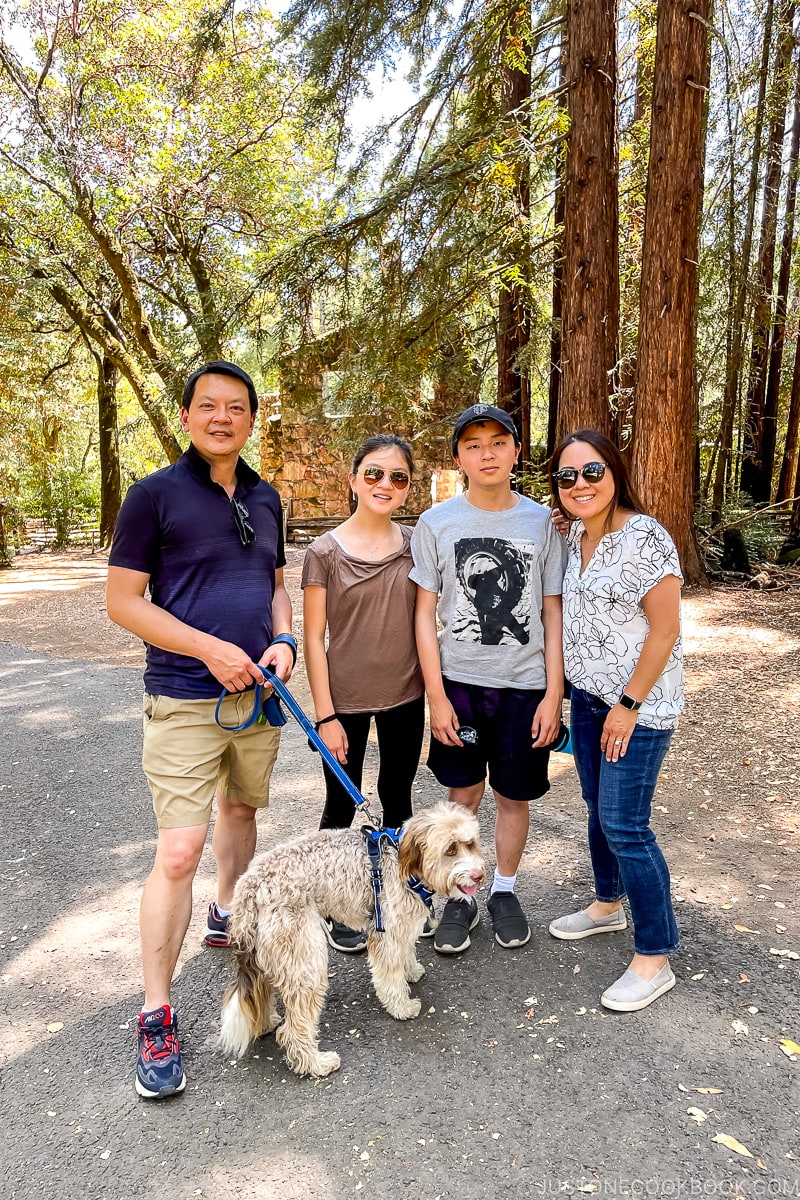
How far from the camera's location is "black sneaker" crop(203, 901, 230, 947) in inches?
129

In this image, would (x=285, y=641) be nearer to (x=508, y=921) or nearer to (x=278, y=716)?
(x=278, y=716)

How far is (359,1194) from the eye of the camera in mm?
2086

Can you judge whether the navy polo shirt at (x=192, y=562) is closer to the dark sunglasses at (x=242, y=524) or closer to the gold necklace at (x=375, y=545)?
the dark sunglasses at (x=242, y=524)

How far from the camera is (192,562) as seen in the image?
265 cm

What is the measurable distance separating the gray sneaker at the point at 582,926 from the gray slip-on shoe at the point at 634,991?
0.36 metres

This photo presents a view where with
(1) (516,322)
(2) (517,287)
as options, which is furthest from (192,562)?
(1) (516,322)

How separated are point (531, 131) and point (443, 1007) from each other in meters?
8.32

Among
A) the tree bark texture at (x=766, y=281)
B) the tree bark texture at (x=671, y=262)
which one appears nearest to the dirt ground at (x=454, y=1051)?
the tree bark texture at (x=671, y=262)

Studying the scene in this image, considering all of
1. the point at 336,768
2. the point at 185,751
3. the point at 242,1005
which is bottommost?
Answer: the point at 242,1005

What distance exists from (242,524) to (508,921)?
193 centimetres

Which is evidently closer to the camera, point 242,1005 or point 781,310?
point 242,1005

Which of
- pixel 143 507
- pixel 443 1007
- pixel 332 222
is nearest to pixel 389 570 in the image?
pixel 143 507

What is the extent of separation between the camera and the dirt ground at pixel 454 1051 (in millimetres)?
2158

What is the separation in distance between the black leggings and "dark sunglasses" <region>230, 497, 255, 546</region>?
827mm
